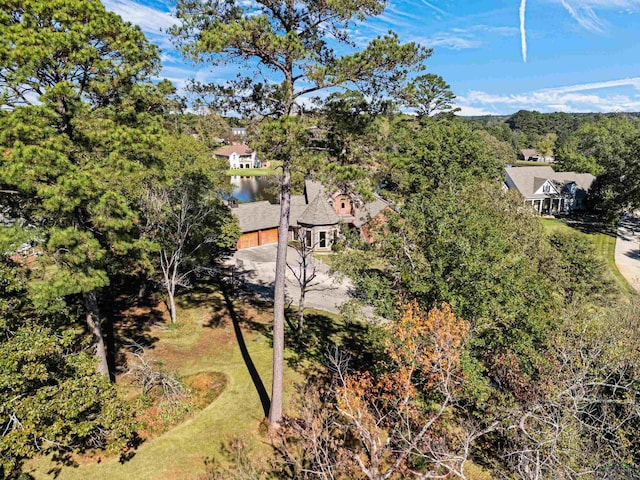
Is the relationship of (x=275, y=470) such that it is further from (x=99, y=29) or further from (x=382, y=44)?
(x=99, y=29)

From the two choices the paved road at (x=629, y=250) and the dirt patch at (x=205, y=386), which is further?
the paved road at (x=629, y=250)

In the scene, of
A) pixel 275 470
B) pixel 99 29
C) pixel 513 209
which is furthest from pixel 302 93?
pixel 513 209

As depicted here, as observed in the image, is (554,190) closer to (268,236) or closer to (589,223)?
(589,223)

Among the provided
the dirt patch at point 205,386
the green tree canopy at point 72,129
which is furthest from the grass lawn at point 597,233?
the green tree canopy at point 72,129

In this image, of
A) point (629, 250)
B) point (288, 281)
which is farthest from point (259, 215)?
point (629, 250)

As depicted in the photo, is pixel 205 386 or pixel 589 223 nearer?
pixel 205 386

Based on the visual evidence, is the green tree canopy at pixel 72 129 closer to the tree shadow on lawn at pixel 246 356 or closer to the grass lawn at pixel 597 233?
the tree shadow on lawn at pixel 246 356

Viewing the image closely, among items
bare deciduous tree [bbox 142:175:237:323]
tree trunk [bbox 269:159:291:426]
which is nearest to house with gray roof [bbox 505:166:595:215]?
bare deciduous tree [bbox 142:175:237:323]
